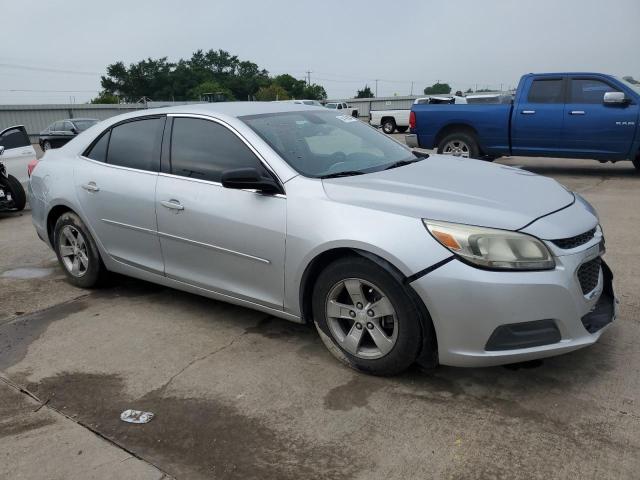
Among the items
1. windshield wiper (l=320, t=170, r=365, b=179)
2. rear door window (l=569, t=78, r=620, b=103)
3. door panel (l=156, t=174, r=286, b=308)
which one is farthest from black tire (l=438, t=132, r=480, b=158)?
door panel (l=156, t=174, r=286, b=308)

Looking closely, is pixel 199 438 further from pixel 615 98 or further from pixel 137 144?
pixel 615 98

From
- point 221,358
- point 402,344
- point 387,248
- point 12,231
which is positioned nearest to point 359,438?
point 402,344

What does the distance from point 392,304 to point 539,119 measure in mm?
8333

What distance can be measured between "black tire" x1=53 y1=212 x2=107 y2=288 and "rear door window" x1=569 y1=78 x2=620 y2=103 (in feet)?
28.2

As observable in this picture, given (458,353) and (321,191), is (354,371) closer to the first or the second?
(458,353)

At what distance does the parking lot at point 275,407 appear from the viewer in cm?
249

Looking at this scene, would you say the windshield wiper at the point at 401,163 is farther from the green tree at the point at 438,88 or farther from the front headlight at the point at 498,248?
the green tree at the point at 438,88

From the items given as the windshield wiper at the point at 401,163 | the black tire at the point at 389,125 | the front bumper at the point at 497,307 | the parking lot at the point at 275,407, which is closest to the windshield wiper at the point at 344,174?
the windshield wiper at the point at 401,163

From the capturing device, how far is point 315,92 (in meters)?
98.5

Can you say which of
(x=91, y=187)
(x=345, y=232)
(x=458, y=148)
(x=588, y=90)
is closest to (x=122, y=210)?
(x=91, y=187)

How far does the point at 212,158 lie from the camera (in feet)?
12.6

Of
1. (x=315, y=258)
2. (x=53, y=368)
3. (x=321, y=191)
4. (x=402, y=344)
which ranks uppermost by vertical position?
(x=321, y=191)

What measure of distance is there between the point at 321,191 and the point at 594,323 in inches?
65.7

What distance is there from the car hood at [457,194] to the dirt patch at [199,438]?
51.3 inches
